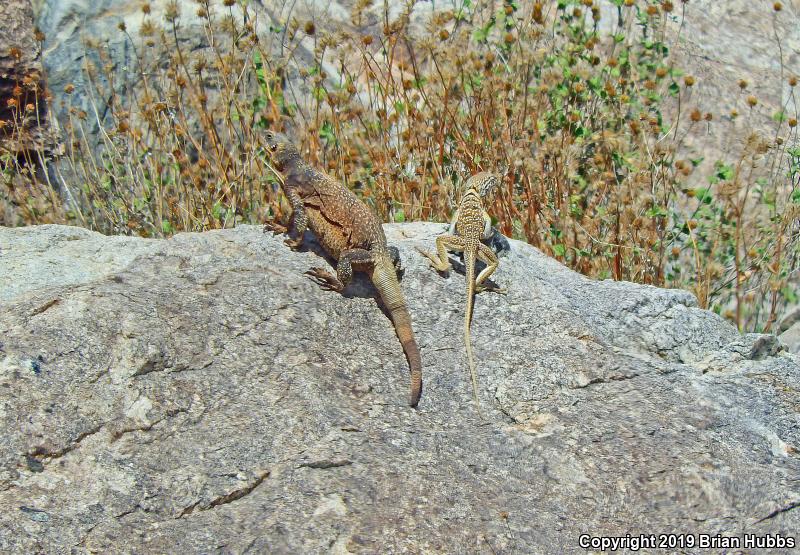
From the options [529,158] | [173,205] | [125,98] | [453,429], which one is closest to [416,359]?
[453,429]

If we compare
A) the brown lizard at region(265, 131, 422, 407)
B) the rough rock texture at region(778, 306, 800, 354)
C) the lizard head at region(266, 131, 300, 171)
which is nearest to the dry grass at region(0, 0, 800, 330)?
the rough rock texture at region(778, 306, 800, 354)

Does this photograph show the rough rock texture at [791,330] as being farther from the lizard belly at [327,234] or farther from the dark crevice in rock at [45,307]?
the dark crevice in rock at [45,307]

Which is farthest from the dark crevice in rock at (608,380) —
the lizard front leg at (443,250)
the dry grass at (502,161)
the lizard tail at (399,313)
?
the dry grass at (502,161)

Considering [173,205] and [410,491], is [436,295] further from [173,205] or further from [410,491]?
[173,205]

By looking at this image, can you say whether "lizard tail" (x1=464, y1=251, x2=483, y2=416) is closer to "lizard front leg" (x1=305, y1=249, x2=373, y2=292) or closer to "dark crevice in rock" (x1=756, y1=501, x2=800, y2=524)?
"lizard front leg" (x1=305, y1=249, x2=373, y2=292)

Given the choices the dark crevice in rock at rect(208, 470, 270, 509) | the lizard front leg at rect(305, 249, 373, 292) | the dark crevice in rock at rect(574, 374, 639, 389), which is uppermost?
the lizard front leg at rect(305, 249, 373, 292)

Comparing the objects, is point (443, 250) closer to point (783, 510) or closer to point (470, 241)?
point (470, 241)
